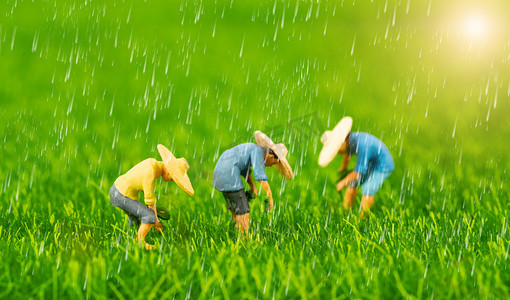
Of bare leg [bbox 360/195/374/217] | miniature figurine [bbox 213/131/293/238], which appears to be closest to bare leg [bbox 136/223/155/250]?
miniature figurine [bbox 213/131/293/238]

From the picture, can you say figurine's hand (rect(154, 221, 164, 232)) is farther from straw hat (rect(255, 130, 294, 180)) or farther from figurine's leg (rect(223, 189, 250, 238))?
straw hat (rect(255, 130, 294, 180))

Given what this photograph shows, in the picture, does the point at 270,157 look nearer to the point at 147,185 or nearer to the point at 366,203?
the point at 147,185

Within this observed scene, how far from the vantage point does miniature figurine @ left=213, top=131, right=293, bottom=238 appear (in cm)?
376

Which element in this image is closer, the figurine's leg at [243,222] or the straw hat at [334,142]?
the figurine's leg at [243,222]

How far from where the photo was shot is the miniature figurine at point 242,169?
12.3ft

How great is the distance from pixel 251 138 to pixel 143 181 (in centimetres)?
264

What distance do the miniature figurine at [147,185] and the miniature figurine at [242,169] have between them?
11.1 inches

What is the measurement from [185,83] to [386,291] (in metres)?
6.81

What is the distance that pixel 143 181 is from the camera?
11.8 ft

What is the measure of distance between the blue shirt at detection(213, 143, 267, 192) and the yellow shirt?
416 millimetres

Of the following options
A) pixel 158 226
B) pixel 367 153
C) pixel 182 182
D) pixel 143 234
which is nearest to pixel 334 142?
pixel 367 153

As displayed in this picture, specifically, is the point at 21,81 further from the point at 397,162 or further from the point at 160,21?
the point at 397,162

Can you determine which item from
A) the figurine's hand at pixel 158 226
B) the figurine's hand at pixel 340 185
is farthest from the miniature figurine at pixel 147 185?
the figurine's hand at pixel 340 185

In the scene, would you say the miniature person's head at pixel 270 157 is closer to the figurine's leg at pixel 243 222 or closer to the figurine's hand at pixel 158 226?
Answer: the figurine's leg at pixel 243 222
